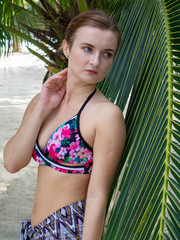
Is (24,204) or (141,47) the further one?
(24,204)

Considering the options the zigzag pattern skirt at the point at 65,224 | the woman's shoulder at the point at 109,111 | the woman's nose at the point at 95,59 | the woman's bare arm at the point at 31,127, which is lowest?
the zigzag pattern skirt at the point at 65,224

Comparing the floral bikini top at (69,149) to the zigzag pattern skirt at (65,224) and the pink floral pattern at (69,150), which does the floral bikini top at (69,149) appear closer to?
the pink floral pattern at (69,150)

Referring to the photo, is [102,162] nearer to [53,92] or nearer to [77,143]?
[77,143]

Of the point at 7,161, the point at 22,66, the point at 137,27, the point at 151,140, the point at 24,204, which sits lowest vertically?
the point at 22,66

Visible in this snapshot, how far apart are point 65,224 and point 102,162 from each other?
247 mm

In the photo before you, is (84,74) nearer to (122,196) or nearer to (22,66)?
(122,196)

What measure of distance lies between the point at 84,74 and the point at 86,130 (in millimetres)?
174

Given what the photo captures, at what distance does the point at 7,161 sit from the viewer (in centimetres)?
143

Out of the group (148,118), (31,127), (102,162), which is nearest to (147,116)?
(148,118)

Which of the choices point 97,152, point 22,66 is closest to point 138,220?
point 97,152

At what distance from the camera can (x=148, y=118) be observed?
1.19 metres

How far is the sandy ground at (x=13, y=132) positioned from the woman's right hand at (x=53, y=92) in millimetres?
1074

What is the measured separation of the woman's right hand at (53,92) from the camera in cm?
142

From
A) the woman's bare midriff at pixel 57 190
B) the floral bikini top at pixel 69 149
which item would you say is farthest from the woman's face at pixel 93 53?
the woman's bare midriff at pixel 57 190
